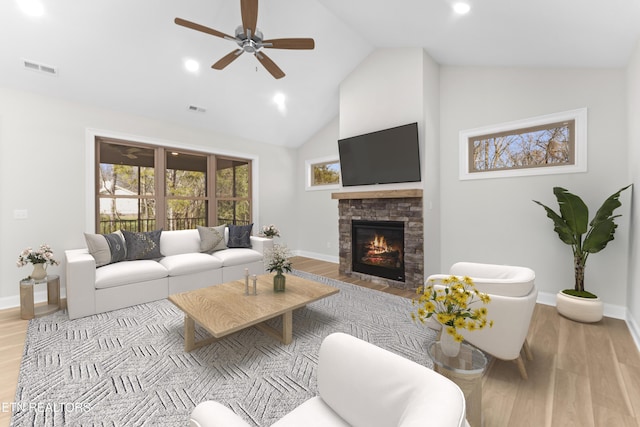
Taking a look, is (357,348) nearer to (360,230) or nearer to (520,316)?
(520,316)

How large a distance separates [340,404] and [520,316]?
1492mm

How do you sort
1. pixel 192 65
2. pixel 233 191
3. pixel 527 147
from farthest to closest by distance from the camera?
pixel 233 191 < pixel 192 65 < pixel 527 147

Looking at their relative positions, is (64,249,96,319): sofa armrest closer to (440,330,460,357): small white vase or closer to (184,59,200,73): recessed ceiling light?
(184,59,200,73): recessed ceiling light

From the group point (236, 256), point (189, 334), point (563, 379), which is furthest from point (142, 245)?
point (563, 379)

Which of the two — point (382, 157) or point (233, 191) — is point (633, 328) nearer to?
point (382, 157)

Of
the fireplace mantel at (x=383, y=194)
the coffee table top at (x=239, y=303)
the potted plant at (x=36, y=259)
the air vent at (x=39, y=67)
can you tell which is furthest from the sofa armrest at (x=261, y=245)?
the air vent at (x=39, y=67)

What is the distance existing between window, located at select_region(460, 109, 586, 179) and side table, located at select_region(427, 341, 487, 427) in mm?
3025

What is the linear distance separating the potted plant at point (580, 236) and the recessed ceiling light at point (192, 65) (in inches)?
182

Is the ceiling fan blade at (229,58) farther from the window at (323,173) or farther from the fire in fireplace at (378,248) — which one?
the window at (323,173)

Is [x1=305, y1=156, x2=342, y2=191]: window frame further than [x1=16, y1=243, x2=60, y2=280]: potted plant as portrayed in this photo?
Yes

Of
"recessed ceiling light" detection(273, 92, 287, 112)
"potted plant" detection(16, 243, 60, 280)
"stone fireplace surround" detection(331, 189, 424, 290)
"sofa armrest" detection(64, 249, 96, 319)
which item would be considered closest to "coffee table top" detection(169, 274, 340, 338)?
"sofa armrest" detection(64, 249, 96, 319)

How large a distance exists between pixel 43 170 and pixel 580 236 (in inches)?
249

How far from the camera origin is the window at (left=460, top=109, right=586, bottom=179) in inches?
126

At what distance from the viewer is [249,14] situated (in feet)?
7.94
